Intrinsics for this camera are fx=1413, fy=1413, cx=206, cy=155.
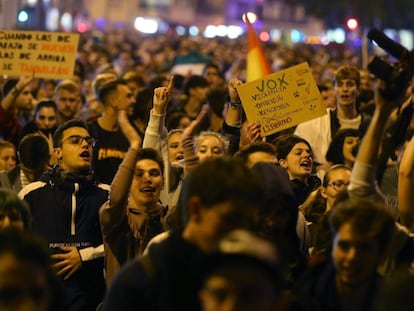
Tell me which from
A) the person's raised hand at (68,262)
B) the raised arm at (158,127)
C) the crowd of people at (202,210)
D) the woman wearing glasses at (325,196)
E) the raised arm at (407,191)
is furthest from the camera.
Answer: the raised arm at (158,127)

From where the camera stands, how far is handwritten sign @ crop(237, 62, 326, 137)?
35.0 feet

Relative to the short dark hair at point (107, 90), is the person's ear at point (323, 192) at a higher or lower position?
lower

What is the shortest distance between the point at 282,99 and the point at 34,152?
2.04 m

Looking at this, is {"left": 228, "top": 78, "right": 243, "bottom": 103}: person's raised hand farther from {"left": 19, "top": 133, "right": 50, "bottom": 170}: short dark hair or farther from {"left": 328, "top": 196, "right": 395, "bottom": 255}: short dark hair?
{"left": 328, "top": 196, "right": 395, "bottom": 255}: short dark hair

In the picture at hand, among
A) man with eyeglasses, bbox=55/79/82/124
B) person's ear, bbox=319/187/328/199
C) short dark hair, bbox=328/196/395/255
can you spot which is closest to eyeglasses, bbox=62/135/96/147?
person's ear, bbox=319/187/328/199

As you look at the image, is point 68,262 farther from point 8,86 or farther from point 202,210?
point 8,86

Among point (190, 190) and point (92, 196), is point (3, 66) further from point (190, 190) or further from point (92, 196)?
point (190, 190)

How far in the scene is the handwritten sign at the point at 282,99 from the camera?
10680 millimetres

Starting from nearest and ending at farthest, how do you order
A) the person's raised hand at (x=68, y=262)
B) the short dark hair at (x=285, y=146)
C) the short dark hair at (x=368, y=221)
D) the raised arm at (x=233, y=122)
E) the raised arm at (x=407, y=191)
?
the short dark hair at (x=368, y=221), the raised arm at (x=407, y=191), the person's raised hand at (x=68, y=262), the short dark hair at (x=285, y=146), the raised arm at (x=233, y=122)

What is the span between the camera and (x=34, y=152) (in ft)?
33.7

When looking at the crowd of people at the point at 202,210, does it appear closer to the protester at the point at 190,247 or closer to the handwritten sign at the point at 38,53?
the protester at the point at 190,247

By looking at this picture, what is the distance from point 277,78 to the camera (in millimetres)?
11148

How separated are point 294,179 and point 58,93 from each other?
571cm

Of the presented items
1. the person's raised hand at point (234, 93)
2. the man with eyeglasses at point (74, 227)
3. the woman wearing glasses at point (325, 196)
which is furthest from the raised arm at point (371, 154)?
the person's raised hand at point (234, 93)
